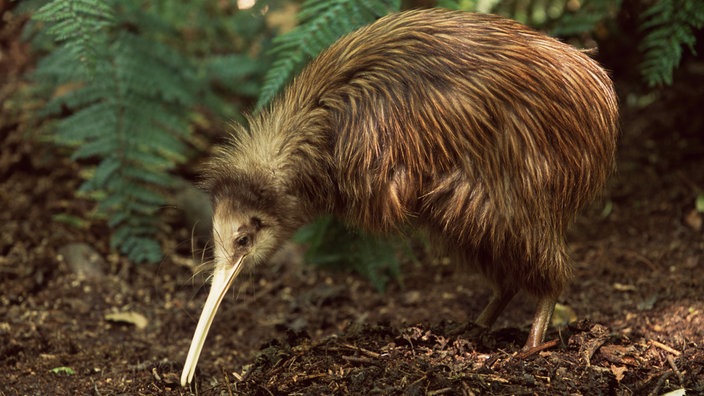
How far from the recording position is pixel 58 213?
185 inches

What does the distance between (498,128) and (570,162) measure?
28 cm

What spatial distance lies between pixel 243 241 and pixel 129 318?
3.71 ft

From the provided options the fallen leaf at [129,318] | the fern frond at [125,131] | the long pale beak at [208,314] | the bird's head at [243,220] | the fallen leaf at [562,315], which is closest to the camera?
the long pale beak at [208,314]

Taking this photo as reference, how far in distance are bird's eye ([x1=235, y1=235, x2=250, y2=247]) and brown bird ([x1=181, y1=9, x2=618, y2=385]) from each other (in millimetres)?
140

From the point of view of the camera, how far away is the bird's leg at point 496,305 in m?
3.25

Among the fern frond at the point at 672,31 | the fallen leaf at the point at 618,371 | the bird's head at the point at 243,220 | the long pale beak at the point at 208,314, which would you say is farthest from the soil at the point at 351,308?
the fern frond at the point at 672,31

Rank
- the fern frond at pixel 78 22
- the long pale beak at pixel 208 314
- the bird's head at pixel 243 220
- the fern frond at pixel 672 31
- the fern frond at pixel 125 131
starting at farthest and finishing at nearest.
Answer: the fern frond at pixel 125 131 < the fern frond at pixel 672 31 < the fern frond at pixel 78 22 < the bird's head at pixel 243 220 < the long pale beak at pixel 208 314

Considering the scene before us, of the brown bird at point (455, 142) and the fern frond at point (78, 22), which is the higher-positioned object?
the fern frond at point (78, 22)

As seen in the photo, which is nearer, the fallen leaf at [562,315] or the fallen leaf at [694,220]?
the fallen leaf at [562,315]

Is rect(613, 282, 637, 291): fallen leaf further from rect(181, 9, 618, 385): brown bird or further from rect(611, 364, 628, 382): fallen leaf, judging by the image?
rect(611, 364, 628, 382): fallen leaf

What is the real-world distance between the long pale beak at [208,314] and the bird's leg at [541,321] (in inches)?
44.6

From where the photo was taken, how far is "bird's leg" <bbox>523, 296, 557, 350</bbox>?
295 cm

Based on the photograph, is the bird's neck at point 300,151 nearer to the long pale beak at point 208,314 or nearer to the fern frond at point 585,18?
the long pale beak at point 208,314

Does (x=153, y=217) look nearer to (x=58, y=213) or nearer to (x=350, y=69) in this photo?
(x=58, y=213)
